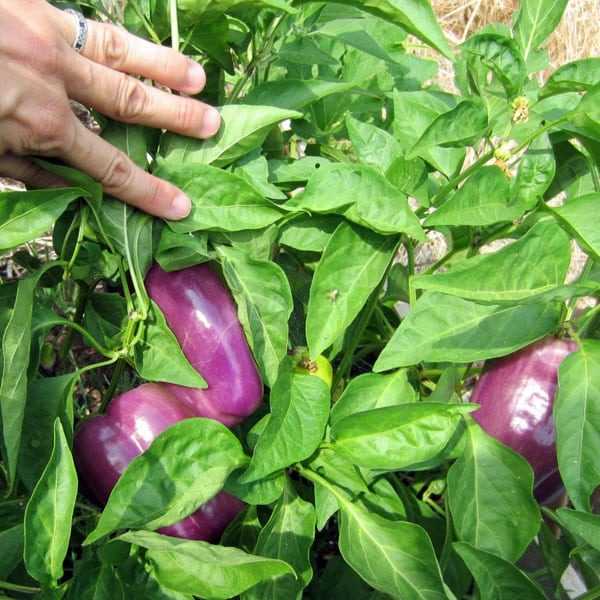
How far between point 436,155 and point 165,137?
0.32 meters

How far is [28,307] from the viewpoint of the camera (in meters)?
0.70

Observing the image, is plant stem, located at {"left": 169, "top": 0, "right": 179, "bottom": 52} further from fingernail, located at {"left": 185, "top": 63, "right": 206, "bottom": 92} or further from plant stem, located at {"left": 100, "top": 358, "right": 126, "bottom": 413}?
plant stem, located at {"left": 100, "top": 358, "right": 126, "bottom": 413}

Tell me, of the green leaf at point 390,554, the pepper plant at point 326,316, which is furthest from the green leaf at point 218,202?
the green leaf at point 390,554

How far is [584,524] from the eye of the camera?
619mm

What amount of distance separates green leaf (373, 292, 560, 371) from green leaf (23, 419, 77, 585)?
313 millimetres

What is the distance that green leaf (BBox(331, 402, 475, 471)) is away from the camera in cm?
66

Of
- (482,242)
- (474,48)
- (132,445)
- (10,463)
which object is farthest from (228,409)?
(474,48)

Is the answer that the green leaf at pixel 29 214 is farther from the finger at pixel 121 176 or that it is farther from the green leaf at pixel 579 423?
the green leaf at pixel 579 423

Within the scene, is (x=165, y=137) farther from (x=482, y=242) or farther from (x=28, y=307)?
(x=482, y=242)

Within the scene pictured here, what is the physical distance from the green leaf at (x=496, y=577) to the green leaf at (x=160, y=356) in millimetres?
313

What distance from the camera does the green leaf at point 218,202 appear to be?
78 centimetres

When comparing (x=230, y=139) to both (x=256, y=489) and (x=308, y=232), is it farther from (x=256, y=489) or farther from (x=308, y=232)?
(x=256, y=489)

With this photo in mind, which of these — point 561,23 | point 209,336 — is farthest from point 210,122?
point 561,23

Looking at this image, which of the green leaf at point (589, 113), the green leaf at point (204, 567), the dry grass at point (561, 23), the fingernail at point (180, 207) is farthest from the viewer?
the dry grass at point (561, 23)
